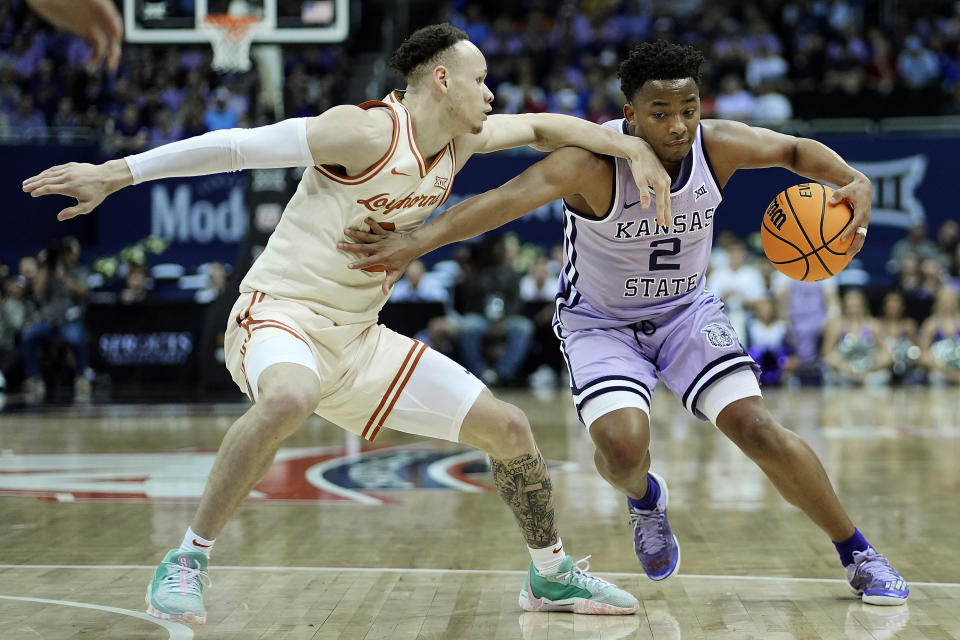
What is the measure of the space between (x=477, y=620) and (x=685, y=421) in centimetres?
639

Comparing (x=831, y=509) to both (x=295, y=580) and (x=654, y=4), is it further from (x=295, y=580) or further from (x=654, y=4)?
(x=654, y=4)

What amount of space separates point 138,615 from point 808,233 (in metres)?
2.71

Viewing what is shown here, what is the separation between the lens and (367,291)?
13.2 feet

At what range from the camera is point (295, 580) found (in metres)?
4.47

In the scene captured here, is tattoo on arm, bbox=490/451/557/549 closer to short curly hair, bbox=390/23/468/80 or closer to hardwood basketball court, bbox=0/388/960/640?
hardwood basketball court, bbox=0/388/960/640

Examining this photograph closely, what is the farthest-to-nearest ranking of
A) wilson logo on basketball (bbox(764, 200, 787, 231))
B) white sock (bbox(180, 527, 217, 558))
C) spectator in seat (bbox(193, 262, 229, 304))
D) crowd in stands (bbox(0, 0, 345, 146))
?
crowd in stands (bbox(0, 0, 345, 146))
spectator in seat (bbox(193, 262, 229, 304))
wilson logo on basketball (bbox(764, 200, 787, 231))
white sock (bbox(180, 527, 217, 558))

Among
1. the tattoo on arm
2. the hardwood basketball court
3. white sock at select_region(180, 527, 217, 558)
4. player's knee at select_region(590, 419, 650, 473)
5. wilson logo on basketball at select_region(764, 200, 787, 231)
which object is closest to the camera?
white sock at select_region(180, 527, 217, 558)

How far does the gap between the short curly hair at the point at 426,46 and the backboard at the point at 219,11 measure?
25.8ft

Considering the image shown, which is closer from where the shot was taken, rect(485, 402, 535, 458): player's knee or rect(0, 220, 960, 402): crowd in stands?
rect(485, 402, 535, 458): player's knee

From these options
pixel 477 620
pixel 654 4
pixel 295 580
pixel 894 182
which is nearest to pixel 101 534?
pixel 295 580

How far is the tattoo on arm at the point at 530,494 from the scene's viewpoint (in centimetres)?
411

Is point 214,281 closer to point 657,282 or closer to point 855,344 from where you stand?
point 855,344

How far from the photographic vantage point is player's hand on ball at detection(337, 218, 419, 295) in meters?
3.92

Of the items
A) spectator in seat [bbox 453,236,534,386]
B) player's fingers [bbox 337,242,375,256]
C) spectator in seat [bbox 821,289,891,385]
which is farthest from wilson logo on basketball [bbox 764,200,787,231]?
spectator in seat [bbox 821,289,891,385]
